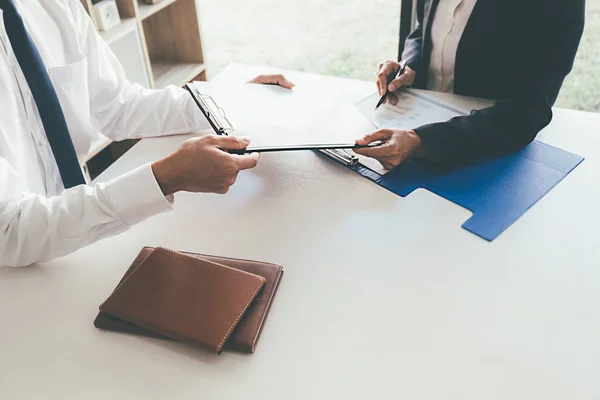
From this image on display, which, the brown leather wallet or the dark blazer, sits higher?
the dark blazer

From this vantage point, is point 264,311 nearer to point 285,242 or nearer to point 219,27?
point 285,242

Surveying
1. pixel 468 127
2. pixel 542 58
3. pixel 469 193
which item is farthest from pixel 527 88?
pixel 469 193

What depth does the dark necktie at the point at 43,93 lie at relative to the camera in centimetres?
110

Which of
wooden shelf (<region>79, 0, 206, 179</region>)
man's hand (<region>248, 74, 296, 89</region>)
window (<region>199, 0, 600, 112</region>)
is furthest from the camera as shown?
window (<region>199, 0, 600, 112</region>)

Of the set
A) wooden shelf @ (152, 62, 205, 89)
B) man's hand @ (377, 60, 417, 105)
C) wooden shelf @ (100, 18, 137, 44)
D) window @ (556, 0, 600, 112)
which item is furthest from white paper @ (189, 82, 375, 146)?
window @ (556, 0, 600, 112)

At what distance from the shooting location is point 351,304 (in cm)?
88

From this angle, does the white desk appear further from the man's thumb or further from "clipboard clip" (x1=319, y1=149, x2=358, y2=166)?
the man's thumb

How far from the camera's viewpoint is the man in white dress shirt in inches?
36.9

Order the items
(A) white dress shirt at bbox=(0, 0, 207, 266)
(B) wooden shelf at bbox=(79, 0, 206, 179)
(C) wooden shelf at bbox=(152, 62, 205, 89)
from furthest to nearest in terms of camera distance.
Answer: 1. (C) wooden shelf at bbox=(152, 62, 205, 89)
2. (B) wooden shelf at bbox=(79, 0, 206, 179)
3. (A) white dress shirt at bbox=(0, 0, 207, 266)

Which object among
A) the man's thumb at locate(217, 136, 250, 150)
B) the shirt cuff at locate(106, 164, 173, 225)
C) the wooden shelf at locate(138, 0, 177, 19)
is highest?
the man's thumb at locate(217, 136, 250, 150)

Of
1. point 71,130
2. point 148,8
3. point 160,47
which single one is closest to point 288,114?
point 71,130

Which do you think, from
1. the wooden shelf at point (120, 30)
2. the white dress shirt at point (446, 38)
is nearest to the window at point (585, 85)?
the white dress shirt at point (446, 38)

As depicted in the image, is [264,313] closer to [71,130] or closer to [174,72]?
[71,130]

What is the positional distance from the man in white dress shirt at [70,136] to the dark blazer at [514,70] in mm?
478
